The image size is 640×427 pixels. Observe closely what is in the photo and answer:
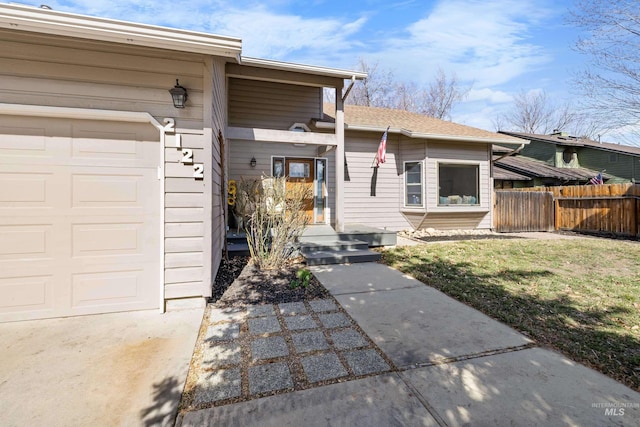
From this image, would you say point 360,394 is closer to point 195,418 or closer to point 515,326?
point 195,418

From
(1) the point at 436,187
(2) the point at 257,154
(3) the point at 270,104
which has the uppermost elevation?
(3) the point at 270,104

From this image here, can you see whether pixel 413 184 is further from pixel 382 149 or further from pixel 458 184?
pixel 458 184

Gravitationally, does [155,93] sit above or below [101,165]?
above

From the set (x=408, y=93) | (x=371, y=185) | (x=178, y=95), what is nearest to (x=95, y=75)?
(x=178, y=95)

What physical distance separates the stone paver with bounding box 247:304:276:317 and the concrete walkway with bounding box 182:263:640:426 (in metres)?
1.10

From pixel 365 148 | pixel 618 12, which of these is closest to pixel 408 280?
pixel 365 148

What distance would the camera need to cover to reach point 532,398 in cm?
196

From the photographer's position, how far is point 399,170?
9430mm

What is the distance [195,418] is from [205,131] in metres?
2.98

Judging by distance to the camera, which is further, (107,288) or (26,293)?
(107,288)

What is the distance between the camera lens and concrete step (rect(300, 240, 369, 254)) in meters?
6.02

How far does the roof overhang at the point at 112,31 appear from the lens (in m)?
2.71

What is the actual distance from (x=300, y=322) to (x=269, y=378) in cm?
99

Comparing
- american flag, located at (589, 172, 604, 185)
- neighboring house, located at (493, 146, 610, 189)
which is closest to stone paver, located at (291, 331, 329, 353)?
neighboring house, located at (493, 146, 610, 189)
